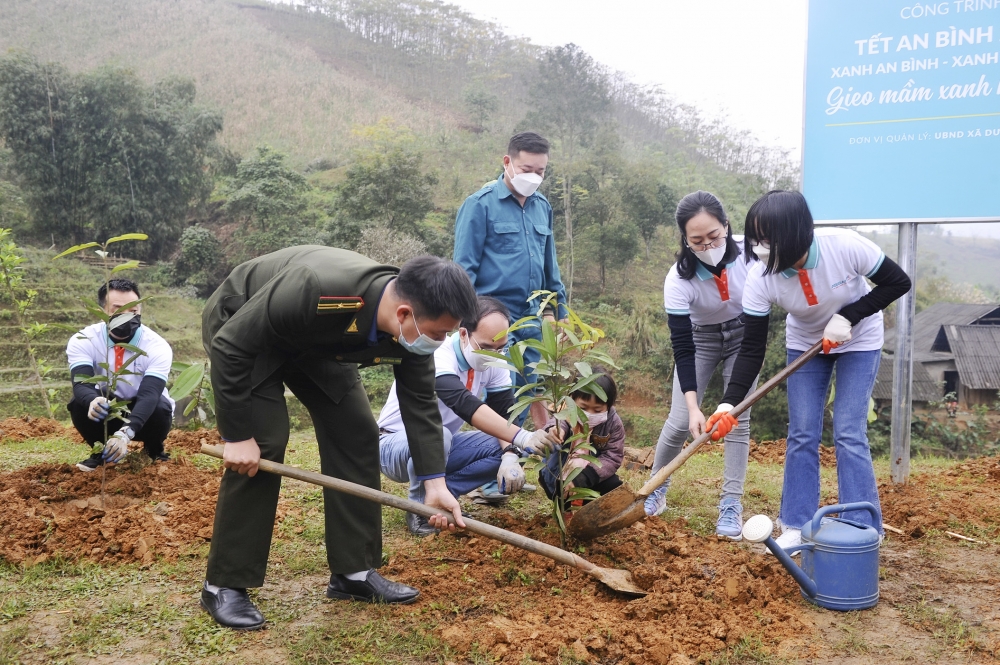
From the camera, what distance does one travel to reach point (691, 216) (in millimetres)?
3400

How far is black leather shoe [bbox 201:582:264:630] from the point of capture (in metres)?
2.65

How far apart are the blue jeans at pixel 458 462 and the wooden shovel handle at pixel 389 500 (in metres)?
0.84

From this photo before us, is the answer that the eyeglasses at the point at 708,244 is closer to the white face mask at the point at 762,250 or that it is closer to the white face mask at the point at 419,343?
the white face mask at the point at 762,250

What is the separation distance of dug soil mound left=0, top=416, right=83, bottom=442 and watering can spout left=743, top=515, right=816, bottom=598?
5880mm

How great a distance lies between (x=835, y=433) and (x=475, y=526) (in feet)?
5.30

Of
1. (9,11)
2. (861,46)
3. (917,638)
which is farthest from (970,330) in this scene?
(9,11)

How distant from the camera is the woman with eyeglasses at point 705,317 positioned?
342 cm

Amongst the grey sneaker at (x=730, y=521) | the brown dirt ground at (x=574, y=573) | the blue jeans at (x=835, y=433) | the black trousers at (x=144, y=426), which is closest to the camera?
the brown dirt ground at (x=574, y=573)

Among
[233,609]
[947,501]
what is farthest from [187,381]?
[947,501]

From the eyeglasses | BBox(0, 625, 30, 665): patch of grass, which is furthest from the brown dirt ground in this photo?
the eyeglasses

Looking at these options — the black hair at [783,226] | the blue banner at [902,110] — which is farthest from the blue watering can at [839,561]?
the blue banner at [902,110]

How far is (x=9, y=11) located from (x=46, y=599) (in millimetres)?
36601

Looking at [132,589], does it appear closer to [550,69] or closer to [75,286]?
[75,286]

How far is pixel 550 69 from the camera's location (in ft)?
64.8
